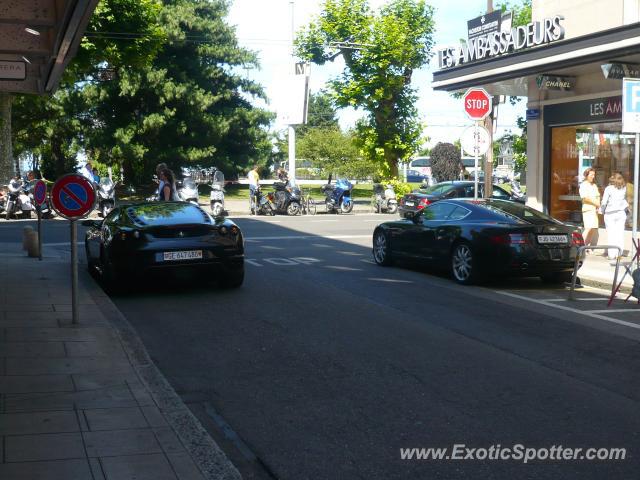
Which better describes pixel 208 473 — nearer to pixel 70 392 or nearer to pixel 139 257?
pixel 70 392

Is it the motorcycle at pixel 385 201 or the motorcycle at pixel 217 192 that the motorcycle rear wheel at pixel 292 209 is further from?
the motorcycle at pixel 385 201

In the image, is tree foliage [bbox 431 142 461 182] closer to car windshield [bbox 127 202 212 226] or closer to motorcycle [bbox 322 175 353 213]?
motorcycle [bbox 322 175 353 213]

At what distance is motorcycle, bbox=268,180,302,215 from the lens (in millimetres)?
30672

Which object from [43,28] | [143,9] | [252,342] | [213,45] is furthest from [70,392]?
[213,45]

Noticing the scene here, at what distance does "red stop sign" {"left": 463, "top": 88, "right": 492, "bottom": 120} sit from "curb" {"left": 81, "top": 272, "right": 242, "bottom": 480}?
402 inches

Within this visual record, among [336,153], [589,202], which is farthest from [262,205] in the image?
[336,153]

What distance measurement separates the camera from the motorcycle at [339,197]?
32.9 m

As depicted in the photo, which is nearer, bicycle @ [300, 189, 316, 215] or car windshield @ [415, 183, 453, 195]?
car windshield @ [415, 183, 453, 195]

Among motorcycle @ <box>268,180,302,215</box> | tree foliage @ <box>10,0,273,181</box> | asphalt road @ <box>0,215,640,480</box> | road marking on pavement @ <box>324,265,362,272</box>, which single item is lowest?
asphalt road @ <box>0,215,640,480</box>

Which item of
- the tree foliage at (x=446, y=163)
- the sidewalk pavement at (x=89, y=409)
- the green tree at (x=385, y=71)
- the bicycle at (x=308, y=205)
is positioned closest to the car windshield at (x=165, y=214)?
the sidewalk pavement at (x=89, y=409)

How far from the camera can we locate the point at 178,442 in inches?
197

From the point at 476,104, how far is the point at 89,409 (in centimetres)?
1310

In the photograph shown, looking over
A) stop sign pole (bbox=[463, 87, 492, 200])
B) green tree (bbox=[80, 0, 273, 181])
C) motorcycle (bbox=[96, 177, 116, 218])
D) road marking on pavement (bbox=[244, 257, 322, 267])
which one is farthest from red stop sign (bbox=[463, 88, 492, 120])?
green tree (bbox=[80, 0, 273, 181])

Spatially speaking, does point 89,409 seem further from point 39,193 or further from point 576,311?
point 39,193
